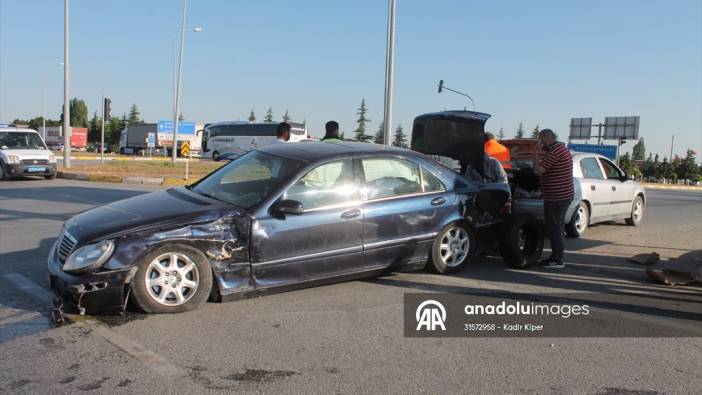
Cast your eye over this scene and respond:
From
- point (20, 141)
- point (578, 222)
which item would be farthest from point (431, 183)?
point (20, 141)

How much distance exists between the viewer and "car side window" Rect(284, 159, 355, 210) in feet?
16.7

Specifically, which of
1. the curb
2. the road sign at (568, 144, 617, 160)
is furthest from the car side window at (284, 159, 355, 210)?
the road sign at (568, 144, 617, 160)

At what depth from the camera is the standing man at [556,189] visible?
21.3 ft

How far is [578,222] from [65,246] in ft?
24.4

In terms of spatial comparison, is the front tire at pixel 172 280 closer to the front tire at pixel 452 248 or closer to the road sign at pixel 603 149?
the front tire at pixel 452 248

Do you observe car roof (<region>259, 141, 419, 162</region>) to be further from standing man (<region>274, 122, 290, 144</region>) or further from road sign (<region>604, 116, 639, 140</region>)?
road sign (<region>604, 116, 639, 140</region>)

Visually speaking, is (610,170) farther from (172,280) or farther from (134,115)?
(134,115)

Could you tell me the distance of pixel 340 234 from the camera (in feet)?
16.9

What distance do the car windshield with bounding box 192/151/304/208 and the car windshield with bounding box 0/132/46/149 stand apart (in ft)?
52.3

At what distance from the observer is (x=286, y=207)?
4.80 m

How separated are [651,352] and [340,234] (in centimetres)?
265

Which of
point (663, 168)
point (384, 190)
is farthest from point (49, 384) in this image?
point (663, 168)

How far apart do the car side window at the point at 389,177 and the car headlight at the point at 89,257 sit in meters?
2.37

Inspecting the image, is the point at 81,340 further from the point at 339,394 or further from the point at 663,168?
the point at 663,168
